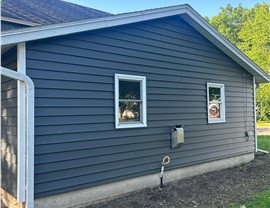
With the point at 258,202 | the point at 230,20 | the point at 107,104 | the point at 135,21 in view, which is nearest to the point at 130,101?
the point at 107,104

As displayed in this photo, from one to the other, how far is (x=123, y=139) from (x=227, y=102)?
159 inches

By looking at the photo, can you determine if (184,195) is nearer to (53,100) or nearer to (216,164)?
(216,164)

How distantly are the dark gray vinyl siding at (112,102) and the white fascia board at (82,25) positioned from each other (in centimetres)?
24

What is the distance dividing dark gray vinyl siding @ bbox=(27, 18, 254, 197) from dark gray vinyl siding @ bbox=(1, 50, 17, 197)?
473mm

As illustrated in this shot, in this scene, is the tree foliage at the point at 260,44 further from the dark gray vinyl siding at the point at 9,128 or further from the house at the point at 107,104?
the dark gray vinyl siding at the point at 9,128

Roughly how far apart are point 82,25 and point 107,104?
1520 mm

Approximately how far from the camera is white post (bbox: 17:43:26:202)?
4.10 metres

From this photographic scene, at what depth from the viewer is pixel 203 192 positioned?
5699mm

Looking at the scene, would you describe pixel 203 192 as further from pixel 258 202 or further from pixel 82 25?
pixel 82 25

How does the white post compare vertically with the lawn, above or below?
above

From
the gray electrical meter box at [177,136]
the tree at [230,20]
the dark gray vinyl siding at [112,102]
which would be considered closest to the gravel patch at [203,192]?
the dark gray vinyl siding at [112,102]

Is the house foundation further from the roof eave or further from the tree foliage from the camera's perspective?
the tree foliage

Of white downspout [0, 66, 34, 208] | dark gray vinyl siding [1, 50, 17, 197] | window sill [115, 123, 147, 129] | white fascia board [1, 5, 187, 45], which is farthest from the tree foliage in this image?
white downspout [0, 66, 34, 208]

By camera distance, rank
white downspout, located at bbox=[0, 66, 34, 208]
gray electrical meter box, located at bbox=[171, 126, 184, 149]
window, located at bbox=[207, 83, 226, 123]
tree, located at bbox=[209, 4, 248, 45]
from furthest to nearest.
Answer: tree, located at bbox=[209, 4, 248, 45] < window, located at bbox=[207, 83, 226, 123] < gray electrical meter box, located at bbox=[171, 126, 184, 149] < white downspout, located at bbox=[0, 66, 34, 208]
